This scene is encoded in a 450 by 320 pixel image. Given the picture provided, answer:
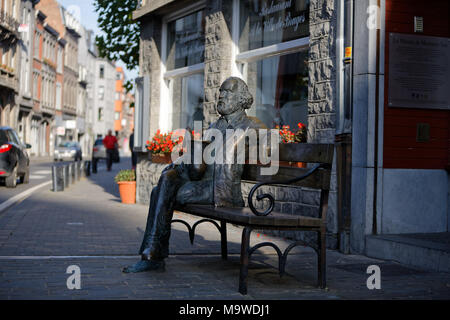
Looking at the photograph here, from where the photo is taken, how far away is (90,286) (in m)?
4.63

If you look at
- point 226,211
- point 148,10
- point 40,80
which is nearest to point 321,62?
point 226,211

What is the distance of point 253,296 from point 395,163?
3.02 m

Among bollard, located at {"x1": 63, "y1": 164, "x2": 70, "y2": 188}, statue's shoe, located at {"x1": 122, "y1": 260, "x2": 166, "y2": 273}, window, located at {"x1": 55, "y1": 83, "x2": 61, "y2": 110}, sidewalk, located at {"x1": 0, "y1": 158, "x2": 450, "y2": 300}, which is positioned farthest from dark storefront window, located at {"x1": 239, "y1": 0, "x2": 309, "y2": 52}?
window, located at {"x1": 55, "y1": 83, "x2": 61, "y2": 110}

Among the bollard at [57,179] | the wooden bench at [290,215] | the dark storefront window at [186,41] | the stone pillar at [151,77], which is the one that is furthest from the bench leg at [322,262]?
the bollard at [57,179]

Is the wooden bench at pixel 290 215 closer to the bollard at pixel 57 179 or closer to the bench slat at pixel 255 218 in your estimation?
the bench slat at pixel 255 218

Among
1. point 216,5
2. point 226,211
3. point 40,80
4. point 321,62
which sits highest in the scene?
point 40,80

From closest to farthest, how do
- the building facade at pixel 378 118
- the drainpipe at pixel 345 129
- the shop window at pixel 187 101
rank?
the building facade at pixel 378 118, the drainpipe at pixel 345 129, the shop window at pixel 187 101

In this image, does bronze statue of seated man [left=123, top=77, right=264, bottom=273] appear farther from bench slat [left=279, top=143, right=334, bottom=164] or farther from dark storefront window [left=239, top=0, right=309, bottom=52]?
dark storefront window [left=239, top=0, right=309, bottom=52]

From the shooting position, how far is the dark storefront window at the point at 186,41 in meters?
11.6

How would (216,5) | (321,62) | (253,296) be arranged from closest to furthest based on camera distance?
1. (253,296)
2. (321,62)
3. (216,5)

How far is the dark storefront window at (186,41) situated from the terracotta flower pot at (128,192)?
2.60 metres

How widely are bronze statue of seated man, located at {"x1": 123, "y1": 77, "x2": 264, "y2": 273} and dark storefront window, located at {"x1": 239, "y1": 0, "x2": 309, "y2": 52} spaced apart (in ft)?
11.0

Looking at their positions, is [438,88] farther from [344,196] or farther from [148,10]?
[148,10]

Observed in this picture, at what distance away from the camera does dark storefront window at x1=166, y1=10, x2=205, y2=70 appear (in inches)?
458
